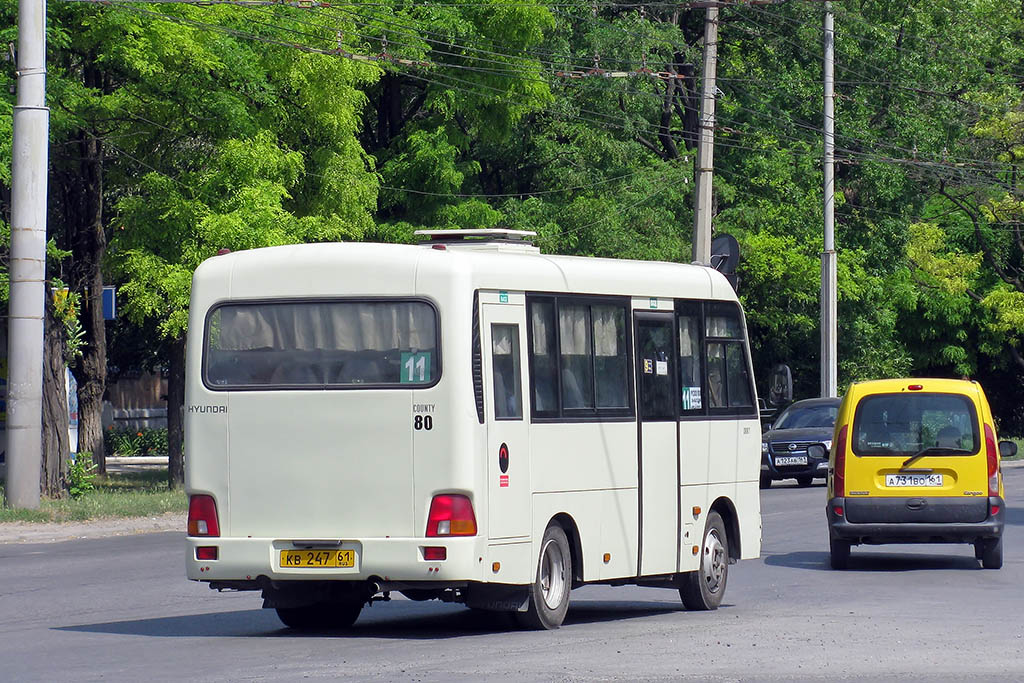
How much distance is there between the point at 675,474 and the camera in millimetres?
14531

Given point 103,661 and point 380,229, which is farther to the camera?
point 380,229

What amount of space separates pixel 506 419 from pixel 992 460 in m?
7.72

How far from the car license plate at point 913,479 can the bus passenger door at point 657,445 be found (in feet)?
15.8

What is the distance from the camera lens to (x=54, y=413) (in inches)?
1108

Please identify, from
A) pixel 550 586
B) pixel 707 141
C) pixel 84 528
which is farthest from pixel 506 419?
pixel 707 141

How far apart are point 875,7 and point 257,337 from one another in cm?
4137

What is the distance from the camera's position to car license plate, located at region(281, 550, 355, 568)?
12.1m

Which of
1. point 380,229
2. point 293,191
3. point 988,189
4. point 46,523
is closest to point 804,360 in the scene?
point 988,189

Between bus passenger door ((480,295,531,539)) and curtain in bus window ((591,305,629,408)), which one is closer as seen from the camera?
bus passenger door ((480,295,531,539))

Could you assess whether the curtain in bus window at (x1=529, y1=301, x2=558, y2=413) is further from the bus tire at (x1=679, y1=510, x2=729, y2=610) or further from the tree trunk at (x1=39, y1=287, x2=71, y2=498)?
the tree trunk at (x1=39, y1=287, x2=71, y2=498)

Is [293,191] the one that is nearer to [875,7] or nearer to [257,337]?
[257,337]

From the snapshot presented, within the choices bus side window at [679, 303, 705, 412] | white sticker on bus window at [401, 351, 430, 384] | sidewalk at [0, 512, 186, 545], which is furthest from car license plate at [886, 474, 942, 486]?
sidewalk at [0, 512, 186, 545]

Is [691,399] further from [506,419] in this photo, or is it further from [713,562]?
[506,419]

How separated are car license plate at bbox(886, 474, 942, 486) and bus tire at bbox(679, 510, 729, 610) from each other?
3859mm
